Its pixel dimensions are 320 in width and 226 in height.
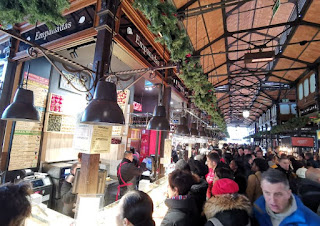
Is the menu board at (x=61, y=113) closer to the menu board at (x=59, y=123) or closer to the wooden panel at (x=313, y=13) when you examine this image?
the menu board at (x=59, y=123)

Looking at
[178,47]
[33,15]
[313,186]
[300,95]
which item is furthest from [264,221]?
[300,95]

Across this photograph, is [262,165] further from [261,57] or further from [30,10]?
[30,10]

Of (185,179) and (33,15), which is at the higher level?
(33,15)

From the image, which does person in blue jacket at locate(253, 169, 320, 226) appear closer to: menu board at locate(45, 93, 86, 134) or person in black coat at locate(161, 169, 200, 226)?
person in black coat at locate(161, 169, 200, 226)

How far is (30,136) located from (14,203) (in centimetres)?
449

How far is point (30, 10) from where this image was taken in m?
1.99

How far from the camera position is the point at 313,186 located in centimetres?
272

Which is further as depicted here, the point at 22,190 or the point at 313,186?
the point at 313,186

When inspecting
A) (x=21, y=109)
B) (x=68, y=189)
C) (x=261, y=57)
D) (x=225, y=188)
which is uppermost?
(x=261, y=57)

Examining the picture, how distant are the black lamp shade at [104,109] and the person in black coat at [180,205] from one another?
1015 millimetres

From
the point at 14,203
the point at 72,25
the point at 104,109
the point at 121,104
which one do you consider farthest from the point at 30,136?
the point at 14,203

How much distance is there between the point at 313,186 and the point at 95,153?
3385 mm

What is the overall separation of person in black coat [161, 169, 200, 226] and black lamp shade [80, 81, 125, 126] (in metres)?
1.02

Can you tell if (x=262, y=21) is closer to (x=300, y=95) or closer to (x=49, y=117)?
(x=300, y=95)
